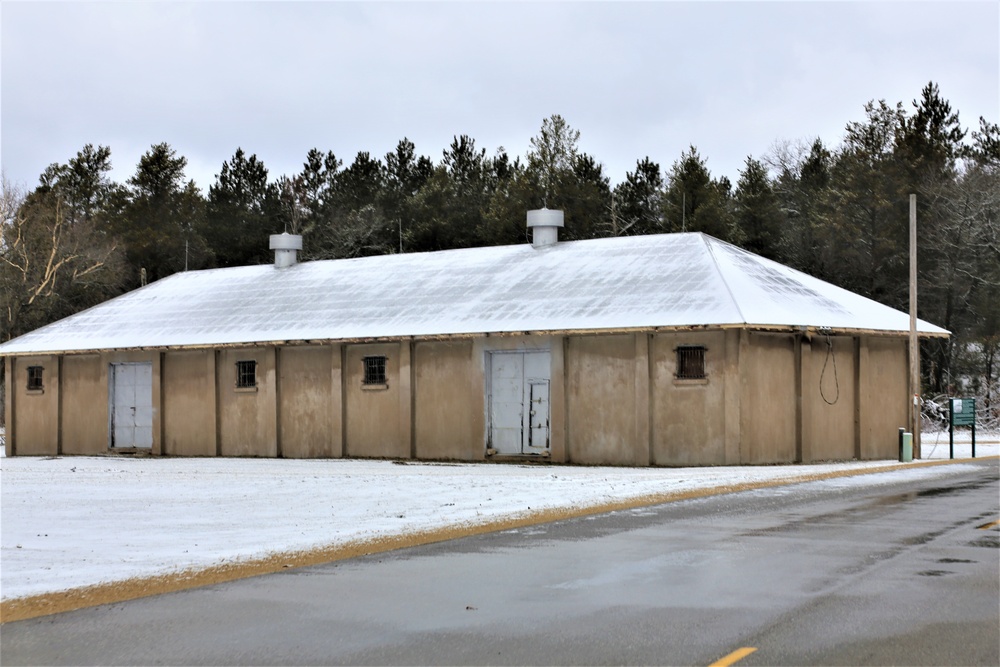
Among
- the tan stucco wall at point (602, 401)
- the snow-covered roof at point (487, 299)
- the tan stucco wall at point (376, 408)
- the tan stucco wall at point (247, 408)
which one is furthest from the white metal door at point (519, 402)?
the tan stucco wall at point (247, 408)

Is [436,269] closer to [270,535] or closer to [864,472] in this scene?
[864,472]

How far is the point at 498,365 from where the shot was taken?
29.4 meters

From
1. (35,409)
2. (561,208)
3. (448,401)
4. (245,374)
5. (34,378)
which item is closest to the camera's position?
(448,401)

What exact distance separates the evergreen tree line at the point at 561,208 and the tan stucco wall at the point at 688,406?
19.4 meters

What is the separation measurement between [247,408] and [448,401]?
6431mm

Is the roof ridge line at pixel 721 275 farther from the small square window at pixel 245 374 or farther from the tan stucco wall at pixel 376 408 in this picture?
the small square window at pixel 245 374

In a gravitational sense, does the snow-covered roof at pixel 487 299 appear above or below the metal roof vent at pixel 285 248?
below

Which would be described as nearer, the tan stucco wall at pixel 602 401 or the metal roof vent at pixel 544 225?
the tan stucco wall at pixel 602 401

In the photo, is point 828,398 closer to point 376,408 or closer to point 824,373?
point 824,373

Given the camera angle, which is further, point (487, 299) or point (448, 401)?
point (487, 299)

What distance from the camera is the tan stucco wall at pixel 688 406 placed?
2661cm

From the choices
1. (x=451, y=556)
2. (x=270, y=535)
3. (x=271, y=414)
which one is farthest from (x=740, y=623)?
(x=271, y=414)

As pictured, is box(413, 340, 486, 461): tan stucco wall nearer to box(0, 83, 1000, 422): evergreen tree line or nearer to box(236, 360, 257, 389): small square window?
box(236, 360, 257, 389): small square window

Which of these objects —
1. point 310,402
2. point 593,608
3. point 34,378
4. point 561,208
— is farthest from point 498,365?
point 561,208
